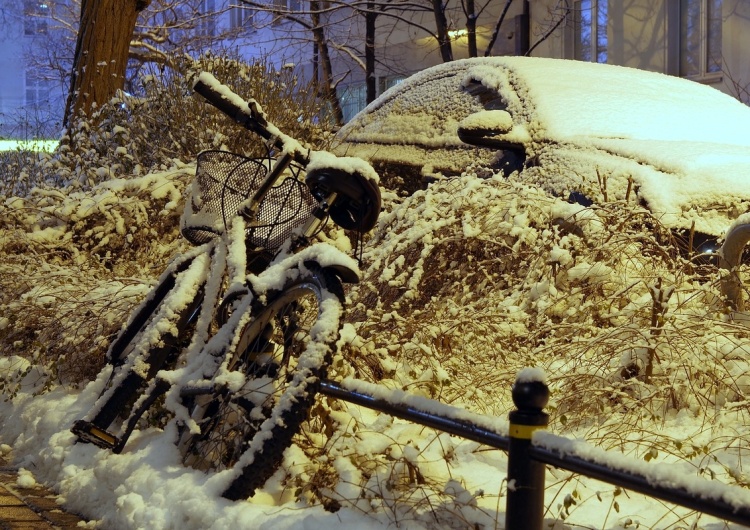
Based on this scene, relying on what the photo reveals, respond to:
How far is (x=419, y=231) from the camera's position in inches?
215

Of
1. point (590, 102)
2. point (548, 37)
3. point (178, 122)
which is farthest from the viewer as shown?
point (548, 37)

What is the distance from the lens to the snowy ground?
317cm

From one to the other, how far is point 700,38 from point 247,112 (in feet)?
39.5

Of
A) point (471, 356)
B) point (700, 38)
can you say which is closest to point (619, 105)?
point (471, 356)

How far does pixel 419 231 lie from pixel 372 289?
46 cm

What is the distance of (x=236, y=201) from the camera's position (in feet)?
13.2

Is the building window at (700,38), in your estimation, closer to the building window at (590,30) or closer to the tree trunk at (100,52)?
the building window at (590,30)

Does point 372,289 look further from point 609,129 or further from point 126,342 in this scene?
point 609,129

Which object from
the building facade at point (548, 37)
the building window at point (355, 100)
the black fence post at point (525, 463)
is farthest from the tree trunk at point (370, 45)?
the black fence post at point (525, 463)

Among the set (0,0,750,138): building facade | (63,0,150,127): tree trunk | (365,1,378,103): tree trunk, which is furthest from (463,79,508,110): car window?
(365,1,378,103): tree trunk

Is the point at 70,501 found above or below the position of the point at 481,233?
below

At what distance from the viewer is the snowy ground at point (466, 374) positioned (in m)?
3.17

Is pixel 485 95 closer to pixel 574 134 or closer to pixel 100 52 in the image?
pixel 574 134

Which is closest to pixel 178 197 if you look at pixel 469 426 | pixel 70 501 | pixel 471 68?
pixel 471 68
